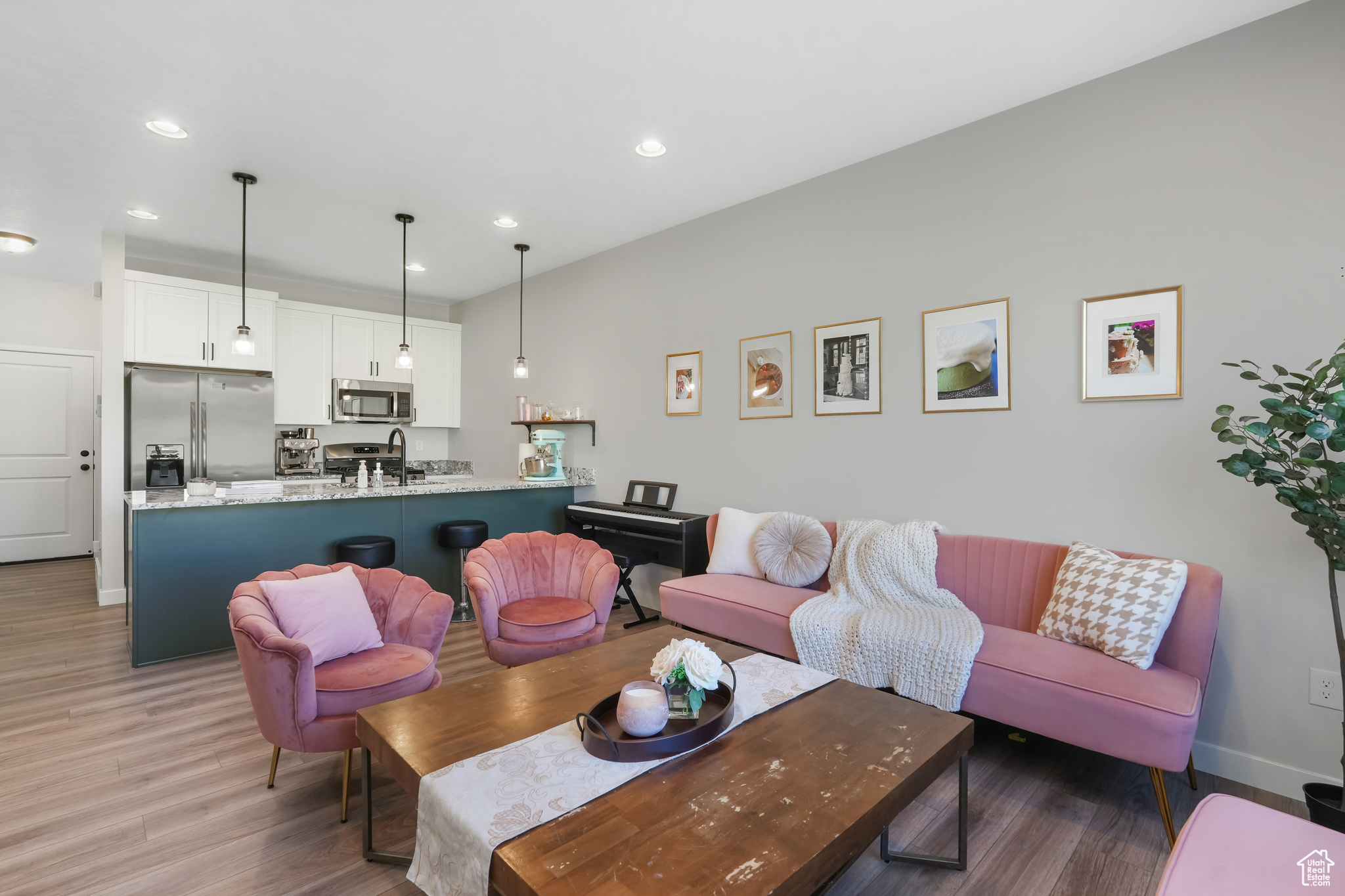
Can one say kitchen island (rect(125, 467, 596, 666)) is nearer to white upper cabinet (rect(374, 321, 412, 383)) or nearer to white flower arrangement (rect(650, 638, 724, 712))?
white upper cabinet (rect(374, 321, 412, 383))

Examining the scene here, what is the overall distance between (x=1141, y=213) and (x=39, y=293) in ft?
28.7

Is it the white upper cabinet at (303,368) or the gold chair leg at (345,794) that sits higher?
the white upper cabinet at (303,368)

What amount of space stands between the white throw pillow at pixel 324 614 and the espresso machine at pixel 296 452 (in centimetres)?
386

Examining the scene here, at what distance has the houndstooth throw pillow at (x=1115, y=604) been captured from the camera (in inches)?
83.7

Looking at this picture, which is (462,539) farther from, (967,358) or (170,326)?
(967,358)

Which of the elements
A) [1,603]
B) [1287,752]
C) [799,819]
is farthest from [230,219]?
[1287,752]

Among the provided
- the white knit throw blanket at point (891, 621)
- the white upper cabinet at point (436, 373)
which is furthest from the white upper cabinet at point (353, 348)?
the white knit throw blanket at point (891, 621)

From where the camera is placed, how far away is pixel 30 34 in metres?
2.28

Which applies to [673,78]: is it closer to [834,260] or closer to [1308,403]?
[834,260]

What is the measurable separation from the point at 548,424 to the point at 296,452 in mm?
2458

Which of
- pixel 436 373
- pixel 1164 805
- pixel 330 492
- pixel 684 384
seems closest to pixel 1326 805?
pixel 1164 805

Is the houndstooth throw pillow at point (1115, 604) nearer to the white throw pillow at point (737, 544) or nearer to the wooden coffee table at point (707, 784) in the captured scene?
the wooden coffee table at point (707, 784)

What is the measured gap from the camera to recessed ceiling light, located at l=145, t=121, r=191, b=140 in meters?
2.89

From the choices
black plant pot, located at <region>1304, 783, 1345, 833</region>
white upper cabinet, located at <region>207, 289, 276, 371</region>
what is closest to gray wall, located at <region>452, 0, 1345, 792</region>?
black plant pot, located at <region>1304, 783, 1345, 833</region>
